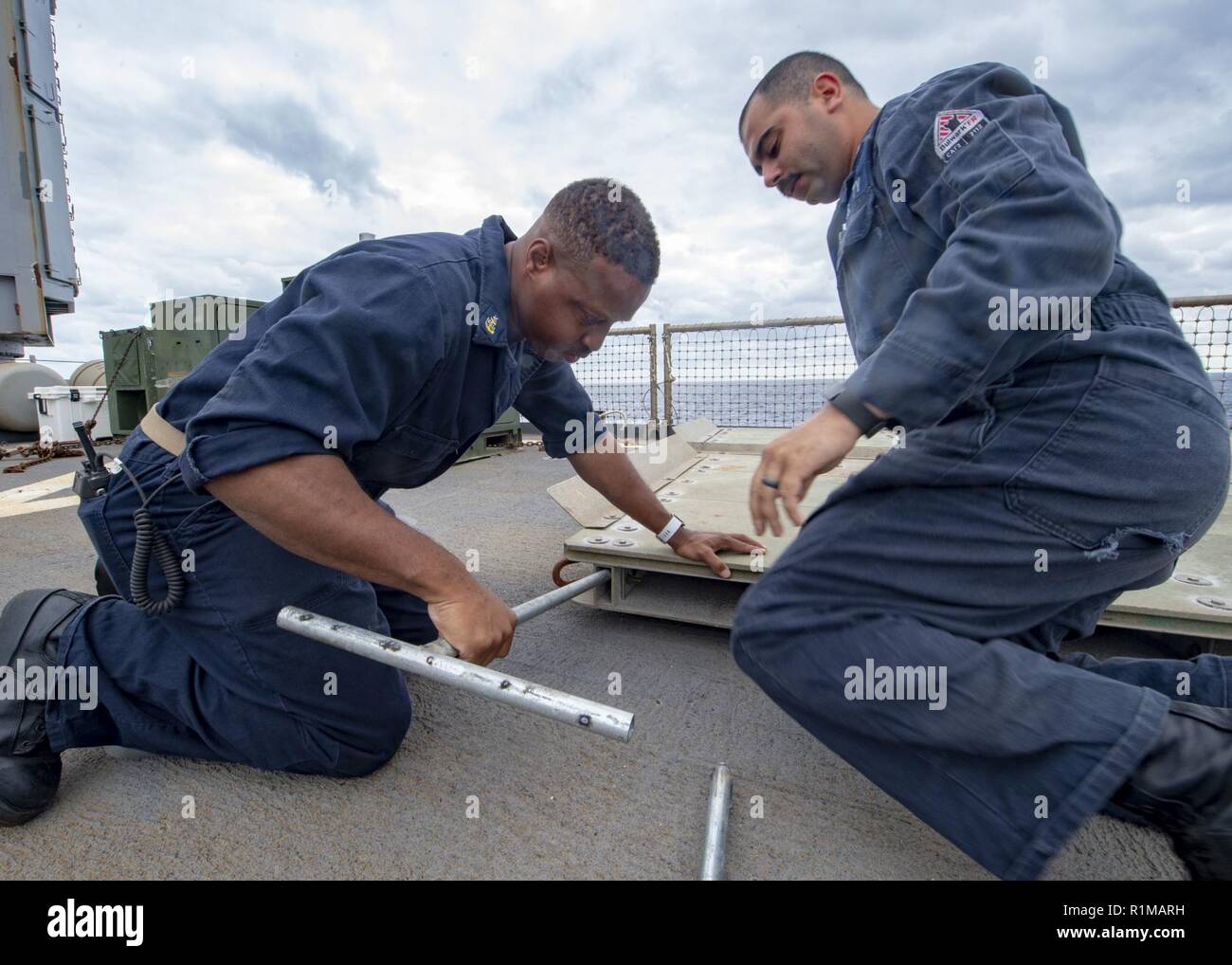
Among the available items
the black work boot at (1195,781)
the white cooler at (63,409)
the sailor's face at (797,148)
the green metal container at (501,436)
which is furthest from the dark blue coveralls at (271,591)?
the white cooler at (63,409)

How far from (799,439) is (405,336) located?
2.41ft

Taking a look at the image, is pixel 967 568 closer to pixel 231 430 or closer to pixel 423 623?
pixel 231 430

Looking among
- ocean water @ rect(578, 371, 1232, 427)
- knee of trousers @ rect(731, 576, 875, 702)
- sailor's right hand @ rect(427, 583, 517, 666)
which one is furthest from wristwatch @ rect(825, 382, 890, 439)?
ocean water @ rect(578, 371, 1232, 427)

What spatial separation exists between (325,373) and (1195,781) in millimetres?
1519

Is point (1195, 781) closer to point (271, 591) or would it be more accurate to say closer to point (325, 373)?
point (325, 373)

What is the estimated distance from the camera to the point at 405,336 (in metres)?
1.16

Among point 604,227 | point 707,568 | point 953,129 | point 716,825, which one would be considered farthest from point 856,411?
point 707,568

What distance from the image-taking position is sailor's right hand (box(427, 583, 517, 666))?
1.15 m

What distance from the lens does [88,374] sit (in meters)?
9.19

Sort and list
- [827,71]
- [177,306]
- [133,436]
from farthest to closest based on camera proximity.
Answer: [177,306]
[133,436]
[827,71]

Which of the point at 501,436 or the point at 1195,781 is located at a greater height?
the point at 501,436

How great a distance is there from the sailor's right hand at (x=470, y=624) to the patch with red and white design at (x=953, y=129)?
112 centimetres

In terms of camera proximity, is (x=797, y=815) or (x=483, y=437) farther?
(x=483, y=437)
